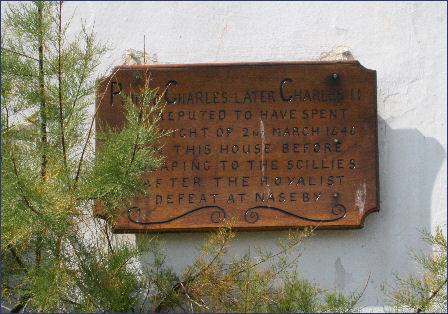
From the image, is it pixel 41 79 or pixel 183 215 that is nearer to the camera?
pixel 41 79

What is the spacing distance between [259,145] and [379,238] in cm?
64

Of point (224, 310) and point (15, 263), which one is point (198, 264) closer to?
point (224, 310)

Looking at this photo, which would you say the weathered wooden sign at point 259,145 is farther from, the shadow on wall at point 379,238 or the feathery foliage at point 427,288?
the feathery foliage at point 427,288

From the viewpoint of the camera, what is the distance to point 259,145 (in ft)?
12.0

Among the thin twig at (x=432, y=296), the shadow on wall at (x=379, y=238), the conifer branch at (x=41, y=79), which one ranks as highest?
the conifer branch at (x=41, y=79)

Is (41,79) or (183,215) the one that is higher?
(41,79)

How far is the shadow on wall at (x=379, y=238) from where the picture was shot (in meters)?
3.61

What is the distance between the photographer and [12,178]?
299cm

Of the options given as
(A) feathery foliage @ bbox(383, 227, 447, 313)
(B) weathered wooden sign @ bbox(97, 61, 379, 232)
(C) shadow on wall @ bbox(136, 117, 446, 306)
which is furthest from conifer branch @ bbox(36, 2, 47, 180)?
(A) feathery foliage @ bbox(383, 227, 447, 313)

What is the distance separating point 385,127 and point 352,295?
741 mm

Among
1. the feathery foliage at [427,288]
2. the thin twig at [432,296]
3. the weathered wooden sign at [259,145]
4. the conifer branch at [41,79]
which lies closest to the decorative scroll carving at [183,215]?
the weathered wooden sign at [259,145]

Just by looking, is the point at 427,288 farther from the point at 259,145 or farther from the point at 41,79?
the point at 41,79

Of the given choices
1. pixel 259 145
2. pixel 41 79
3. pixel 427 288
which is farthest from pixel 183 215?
pixel 427 288

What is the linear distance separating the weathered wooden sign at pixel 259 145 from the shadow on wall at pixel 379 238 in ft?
0.31
